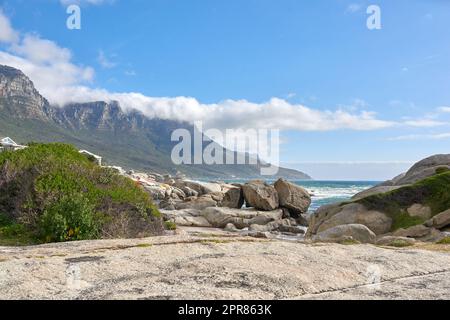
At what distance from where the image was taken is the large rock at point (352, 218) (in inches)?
1003

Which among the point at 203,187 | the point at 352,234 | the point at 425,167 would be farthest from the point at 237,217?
the point at 203,187

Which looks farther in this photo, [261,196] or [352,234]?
[261,196]

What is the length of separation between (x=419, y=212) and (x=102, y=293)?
24.0m

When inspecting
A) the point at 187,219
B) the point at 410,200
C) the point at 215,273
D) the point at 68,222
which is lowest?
the point at 187,219

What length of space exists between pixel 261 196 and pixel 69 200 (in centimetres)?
3424

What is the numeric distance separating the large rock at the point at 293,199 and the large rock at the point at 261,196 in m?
0.72

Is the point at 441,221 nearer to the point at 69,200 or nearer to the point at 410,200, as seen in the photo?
the point at 410,200

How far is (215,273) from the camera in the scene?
20.1ft

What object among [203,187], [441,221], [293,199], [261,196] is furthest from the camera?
[203,187]

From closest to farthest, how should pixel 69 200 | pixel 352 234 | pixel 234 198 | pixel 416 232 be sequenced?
pixel 69 200
pixel 352 234
pixel 416 232
pixel 234 198

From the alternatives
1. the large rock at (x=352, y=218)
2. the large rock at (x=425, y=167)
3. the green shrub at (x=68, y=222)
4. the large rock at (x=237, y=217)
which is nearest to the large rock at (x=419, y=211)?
the large rock at (x=352, y=218)

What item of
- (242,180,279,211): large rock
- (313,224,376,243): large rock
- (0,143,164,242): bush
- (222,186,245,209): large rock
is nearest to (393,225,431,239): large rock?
(313,224,376,243): large rock

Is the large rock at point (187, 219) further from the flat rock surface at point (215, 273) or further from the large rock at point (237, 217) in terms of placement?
the flat rock surface at point (215, 273)

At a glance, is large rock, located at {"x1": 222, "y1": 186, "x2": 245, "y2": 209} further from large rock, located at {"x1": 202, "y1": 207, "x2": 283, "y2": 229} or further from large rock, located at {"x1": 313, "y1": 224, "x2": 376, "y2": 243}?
large rock, located at {"x1": 313, "y1": 224, "x2": 376, "y2": 243}
